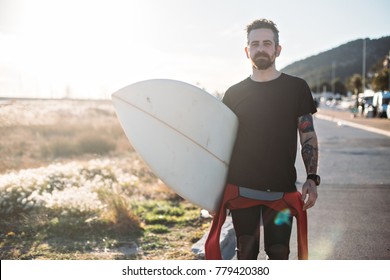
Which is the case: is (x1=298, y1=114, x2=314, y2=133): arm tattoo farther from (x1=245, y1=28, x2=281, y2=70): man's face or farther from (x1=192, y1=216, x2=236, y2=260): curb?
(x1=192, y1=216, x2=236, y2=260): curb

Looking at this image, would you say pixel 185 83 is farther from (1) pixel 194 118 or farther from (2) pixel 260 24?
(2) pixel 260 24

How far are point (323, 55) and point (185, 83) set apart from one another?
2752 mm

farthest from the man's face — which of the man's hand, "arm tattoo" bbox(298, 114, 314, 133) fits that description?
the man's hand

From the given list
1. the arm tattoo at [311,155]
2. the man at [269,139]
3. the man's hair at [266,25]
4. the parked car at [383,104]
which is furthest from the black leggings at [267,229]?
the parked car at [383,104]

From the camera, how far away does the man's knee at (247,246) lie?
2.49 metres

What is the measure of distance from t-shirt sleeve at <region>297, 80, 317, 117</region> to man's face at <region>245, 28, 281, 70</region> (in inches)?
9.0

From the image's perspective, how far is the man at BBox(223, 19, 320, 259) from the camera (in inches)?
94.6


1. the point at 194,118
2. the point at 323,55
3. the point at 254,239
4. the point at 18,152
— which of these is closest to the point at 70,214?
the point at 194,118

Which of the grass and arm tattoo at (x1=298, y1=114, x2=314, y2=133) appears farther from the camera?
the grass

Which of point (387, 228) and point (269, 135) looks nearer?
point (269, 135)

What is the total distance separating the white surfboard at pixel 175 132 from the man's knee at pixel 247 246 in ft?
1.47

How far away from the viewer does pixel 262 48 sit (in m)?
2.42

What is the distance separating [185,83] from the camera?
2.93 m

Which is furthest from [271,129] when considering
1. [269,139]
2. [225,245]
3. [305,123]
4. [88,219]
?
[88,219]
